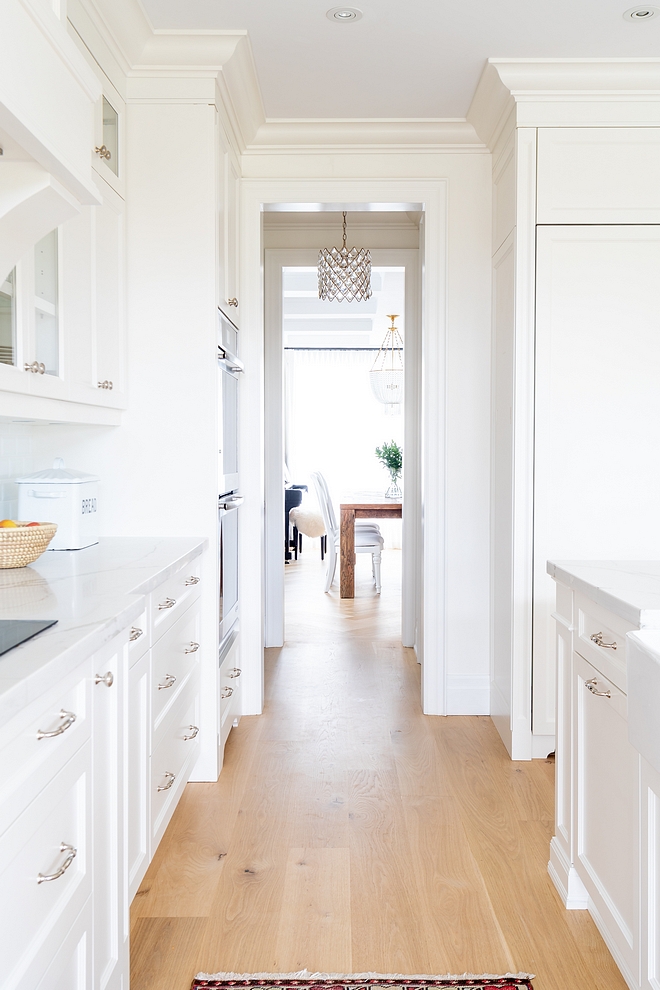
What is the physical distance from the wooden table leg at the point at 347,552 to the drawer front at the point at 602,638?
4.25 m

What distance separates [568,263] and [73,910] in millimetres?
2678

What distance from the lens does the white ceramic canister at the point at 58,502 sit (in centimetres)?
233

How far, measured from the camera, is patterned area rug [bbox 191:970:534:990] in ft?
5.41

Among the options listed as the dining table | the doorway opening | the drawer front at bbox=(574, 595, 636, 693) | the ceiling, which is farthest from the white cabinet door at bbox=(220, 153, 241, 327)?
the dining table

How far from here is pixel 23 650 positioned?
3.87 feet

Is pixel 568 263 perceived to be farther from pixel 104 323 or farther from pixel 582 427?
pixel 104 323

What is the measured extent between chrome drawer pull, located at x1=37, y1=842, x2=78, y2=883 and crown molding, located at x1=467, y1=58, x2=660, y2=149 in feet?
9.31

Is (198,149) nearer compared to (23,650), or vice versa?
(23,650)

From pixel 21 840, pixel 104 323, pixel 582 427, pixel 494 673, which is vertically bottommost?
pixel 494 673

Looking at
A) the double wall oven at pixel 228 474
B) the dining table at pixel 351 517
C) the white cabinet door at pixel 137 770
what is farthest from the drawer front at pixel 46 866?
the dining table at pixel 351 517

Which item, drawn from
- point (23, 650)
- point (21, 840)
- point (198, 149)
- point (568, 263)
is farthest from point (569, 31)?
point (21, 840)

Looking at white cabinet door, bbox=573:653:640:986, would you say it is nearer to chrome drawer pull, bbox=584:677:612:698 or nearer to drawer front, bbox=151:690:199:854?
chrome drawer pull, bbox=584:677:612:698

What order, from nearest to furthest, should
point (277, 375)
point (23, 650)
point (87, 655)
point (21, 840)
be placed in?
point (21, 840) → point (23, 650) → point (87, 655) → point (277, 375)

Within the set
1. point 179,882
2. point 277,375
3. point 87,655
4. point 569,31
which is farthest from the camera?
point 277,375
